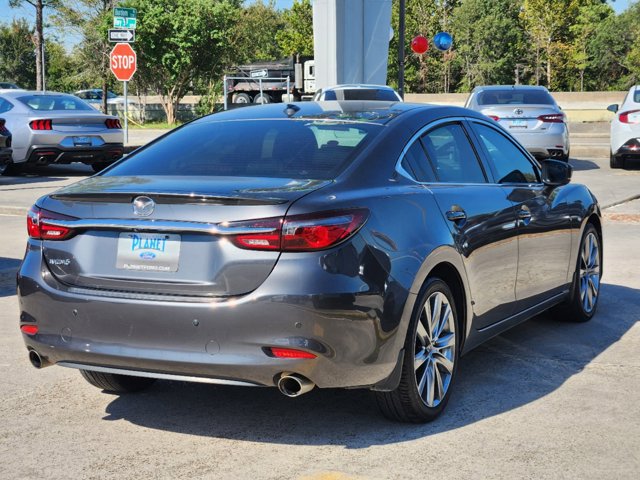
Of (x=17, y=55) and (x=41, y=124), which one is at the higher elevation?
(x=17, y=55)

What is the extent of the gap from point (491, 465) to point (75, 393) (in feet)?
7.58

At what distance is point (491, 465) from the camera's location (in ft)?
14.2

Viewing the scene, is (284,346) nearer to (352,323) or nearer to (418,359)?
(352,323)

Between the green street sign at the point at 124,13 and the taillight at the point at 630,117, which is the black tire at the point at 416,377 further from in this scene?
the green street sign at the point at 124,13

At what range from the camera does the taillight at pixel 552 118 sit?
19016 mm

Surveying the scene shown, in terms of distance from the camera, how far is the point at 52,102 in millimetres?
19781

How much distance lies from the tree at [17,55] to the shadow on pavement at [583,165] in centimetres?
6419

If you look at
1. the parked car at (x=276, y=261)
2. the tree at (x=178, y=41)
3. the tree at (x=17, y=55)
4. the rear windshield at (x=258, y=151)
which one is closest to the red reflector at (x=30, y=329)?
the parked car at (x=276, y=261)

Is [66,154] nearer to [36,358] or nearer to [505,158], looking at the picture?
[505,158]

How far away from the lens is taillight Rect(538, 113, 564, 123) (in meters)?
19.0

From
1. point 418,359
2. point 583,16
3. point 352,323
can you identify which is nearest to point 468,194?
point 418,359

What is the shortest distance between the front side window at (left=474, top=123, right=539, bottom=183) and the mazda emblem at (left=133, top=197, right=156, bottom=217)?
230cm

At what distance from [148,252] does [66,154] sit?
15177 mm

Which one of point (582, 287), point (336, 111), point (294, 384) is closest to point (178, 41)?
point (582, 287)
